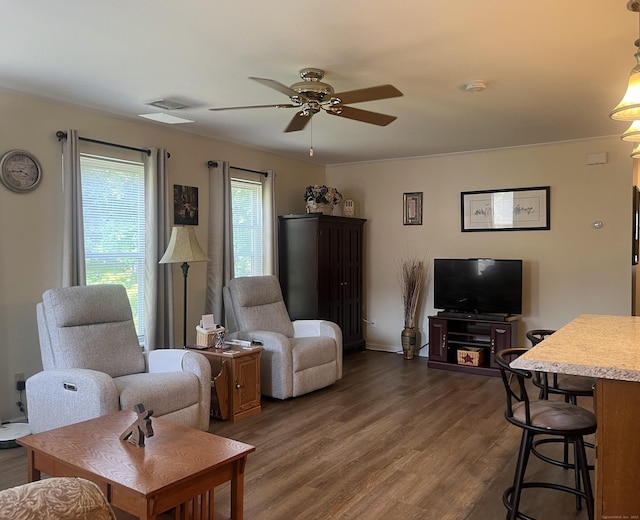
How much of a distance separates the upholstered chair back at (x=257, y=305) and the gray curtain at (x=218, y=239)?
20cm

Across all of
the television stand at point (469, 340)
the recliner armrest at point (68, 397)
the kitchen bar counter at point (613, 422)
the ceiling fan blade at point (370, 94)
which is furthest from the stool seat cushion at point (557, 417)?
the television stand at point (469, 340)

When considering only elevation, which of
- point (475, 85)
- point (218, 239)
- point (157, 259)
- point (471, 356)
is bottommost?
point (471, 356)

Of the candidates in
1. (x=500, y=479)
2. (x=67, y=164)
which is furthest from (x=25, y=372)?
(x=500, y=479)

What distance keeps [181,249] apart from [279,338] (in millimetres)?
1143

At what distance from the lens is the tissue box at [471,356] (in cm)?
575

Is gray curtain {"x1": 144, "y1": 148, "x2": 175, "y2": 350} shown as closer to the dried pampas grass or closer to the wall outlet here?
the wall outlet

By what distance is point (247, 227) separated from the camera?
19.4ft

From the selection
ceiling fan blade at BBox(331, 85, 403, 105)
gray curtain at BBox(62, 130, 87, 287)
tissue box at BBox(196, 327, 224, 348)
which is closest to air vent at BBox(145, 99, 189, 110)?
gray curtain at BBox(62, 130, 87, 287)

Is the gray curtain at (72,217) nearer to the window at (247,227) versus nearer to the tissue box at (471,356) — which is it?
the window at (247,227)

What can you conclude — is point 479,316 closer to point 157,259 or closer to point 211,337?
point 211,337

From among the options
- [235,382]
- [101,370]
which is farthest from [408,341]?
[101,370]

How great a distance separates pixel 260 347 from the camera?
4441 millimetres

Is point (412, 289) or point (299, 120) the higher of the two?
point (299, 120)

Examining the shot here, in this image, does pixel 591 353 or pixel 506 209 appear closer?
pixel 591 353
